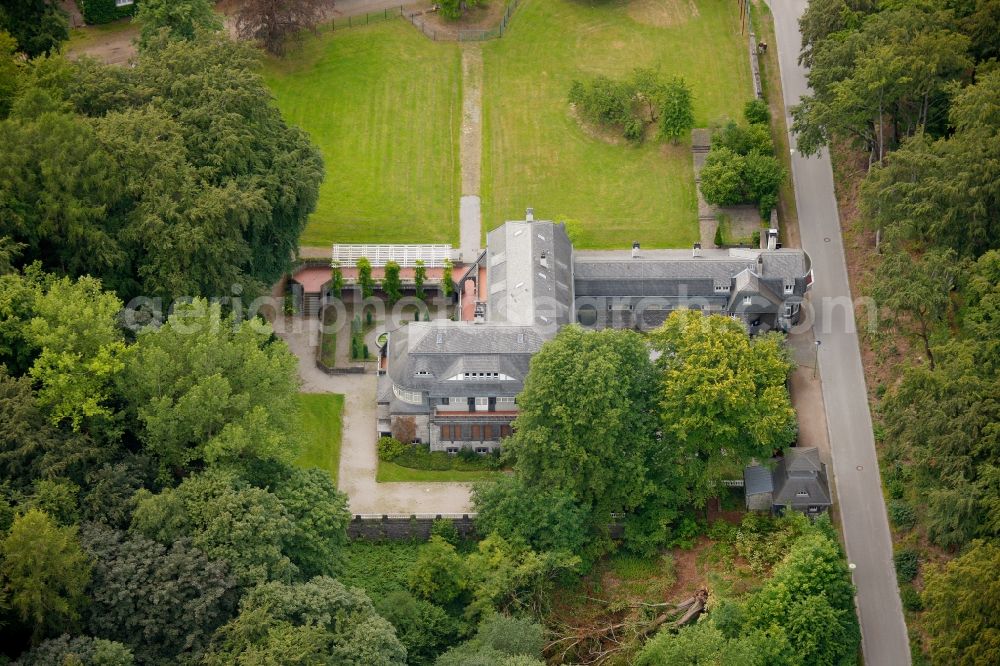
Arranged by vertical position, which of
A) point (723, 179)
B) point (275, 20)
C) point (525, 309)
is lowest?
point (525, 309)

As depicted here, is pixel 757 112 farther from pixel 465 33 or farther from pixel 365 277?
pixel 365 277

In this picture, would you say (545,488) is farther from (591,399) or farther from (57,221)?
(57,221)

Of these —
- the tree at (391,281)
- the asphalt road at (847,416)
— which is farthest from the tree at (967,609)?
the tree at (391,281)

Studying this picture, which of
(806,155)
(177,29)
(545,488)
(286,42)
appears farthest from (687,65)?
(545,488)

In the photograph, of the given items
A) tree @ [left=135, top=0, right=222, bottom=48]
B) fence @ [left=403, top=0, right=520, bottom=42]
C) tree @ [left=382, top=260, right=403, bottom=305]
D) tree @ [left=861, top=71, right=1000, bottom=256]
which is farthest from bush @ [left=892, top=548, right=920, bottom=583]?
tree @ [left=135, top=0, right=222, bottom=48]

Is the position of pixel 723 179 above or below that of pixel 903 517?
above

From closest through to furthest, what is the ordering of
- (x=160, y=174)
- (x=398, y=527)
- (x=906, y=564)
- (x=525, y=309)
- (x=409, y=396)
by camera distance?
(x=906, y=564) → (x=398, y=527) → (x=409, y=396) → (x=160, y=174) → (x=525, y=309)

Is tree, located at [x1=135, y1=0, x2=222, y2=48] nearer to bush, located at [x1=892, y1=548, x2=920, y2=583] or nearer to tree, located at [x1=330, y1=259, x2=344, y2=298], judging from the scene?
tree, located at [x1=330, y1=259, x2=344, y2=298]

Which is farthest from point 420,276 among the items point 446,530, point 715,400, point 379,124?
point 715,400
